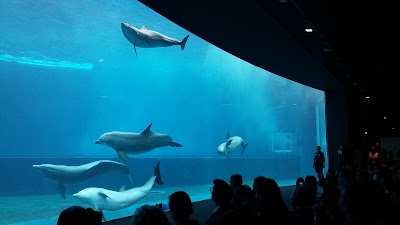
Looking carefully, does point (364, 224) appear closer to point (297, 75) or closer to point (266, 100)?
point (297, 75)

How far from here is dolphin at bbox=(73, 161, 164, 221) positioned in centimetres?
821

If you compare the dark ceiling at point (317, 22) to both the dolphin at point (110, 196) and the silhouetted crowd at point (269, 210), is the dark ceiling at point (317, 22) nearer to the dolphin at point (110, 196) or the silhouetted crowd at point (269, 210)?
the silhouetted crowd at point (269, 210)

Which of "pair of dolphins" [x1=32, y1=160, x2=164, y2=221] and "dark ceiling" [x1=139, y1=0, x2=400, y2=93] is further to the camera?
"pair of dolphins" [x1=32, y1=160, x2=164, y2=221]

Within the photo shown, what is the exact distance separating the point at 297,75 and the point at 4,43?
146 feet

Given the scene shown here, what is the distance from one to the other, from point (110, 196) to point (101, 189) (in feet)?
1.10

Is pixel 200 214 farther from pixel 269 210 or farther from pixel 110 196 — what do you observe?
pixel 269 210

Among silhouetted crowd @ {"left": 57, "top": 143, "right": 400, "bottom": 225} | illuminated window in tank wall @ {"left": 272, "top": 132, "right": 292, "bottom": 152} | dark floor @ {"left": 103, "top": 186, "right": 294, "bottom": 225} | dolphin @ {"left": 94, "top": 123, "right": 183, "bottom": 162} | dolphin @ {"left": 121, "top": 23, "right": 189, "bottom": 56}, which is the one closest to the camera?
silhouetted crowd @ {"left": 57, "top": 143, "right": 400, "bottom": 225}

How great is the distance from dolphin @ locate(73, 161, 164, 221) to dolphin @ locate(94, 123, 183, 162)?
1400 millimetres

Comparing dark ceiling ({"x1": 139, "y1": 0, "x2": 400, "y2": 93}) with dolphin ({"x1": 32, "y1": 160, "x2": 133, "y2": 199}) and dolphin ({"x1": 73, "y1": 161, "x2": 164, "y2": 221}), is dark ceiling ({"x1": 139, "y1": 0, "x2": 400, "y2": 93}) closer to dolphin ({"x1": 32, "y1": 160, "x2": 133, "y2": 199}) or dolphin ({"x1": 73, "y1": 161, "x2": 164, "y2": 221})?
dolphin ({"x1": 73, "y1": 161, "x2": 164, "y2": 221})

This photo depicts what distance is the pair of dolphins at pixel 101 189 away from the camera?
328 inches

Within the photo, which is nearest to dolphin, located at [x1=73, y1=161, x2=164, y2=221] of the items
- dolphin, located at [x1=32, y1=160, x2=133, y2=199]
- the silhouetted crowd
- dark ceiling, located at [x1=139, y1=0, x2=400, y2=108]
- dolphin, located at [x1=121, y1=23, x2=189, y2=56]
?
dolphin, located at [x1=32, y1=160, x2=133, y2=199]

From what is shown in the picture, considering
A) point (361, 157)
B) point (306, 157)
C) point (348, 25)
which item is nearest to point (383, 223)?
point (348, 25)

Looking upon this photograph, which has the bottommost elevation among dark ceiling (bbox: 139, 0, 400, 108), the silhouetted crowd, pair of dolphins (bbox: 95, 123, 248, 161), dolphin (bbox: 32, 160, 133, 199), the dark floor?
the dark floor

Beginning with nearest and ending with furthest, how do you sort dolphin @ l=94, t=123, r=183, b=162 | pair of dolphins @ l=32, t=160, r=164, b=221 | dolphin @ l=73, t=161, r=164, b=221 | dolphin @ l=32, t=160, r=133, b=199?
dolphin @ l=73, t=161, r=164, b=221 < pair of dolphins @ l=32, t=160, r=164, b=221 < dolphin @ l=32, t=160, r=133, b=199 < dolphin @ l=94, t=123, r=183, b=162
